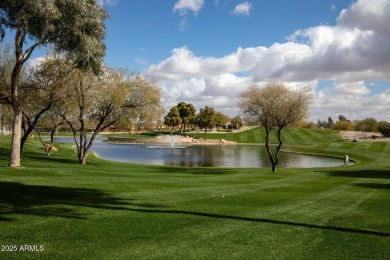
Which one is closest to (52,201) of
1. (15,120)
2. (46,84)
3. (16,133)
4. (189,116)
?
(16,133)

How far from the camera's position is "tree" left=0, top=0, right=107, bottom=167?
17359 mm

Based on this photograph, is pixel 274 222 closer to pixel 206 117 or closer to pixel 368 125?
pixel 206 117

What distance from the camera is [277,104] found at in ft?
104

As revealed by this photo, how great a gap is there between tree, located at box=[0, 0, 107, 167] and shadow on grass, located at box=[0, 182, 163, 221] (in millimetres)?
7326

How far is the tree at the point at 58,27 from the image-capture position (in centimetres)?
1736

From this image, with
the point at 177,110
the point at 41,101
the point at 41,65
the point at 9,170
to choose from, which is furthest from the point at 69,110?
the point at 177,110

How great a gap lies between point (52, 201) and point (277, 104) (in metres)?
23.6

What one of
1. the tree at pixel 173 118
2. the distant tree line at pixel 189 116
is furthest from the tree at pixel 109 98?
the tree at pixel 173 118

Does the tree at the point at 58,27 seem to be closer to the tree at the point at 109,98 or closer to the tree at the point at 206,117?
the tree at the point at 109,98

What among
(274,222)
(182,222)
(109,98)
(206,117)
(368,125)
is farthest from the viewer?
(368,125)

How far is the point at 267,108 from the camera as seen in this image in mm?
31938

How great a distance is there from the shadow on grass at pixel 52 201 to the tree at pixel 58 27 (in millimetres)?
7326

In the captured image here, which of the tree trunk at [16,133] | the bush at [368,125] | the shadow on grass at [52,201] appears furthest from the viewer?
the bush at [368,125]

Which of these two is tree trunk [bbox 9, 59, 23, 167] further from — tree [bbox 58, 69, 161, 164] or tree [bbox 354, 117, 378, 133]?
tree [bbox 354, 117, 378, 133]
